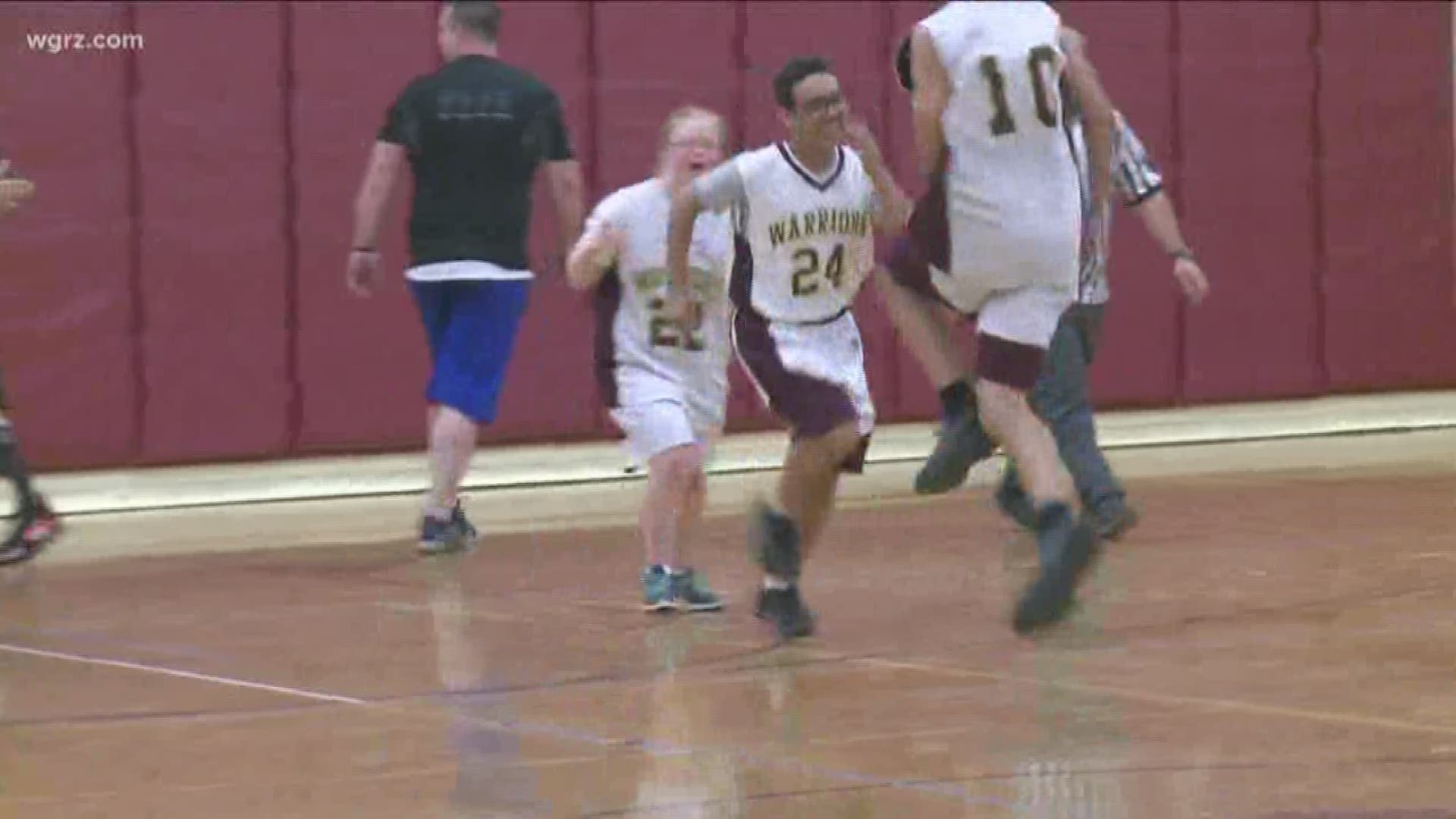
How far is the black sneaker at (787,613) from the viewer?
8.95 metres

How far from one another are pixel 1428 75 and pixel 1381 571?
24.2 ft

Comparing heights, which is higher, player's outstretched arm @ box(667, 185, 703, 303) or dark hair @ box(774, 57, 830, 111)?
dark hair @ box(774, 57, 830, 111)

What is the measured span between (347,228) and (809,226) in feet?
18.3

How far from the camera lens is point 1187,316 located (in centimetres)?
1638

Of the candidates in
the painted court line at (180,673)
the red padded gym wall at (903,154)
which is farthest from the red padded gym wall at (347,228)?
the painted court line at (180,673)

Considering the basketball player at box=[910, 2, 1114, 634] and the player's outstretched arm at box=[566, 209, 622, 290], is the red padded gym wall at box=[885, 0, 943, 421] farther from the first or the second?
the basketball player at box=[910, 2, 1114, 634]

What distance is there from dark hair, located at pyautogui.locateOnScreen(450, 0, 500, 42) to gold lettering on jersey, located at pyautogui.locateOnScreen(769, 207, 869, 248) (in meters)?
3.30

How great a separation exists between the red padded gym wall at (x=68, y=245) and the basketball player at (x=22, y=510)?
2.28 meters

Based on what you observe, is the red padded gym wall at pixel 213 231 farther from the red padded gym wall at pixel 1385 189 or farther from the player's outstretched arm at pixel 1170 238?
the red padded gym wall at pixel 1385 189

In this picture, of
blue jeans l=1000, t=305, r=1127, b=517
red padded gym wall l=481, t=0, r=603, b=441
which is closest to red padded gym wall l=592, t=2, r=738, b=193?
red padded gym wall l=481, t=0, r=603, b=441

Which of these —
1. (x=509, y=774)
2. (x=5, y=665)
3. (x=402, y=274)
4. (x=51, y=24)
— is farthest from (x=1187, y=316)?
(x=509, y=774)

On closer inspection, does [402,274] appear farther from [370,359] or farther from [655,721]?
[655,721]

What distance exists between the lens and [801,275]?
8930 mm

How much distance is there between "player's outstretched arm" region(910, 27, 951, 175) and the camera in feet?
27.5
